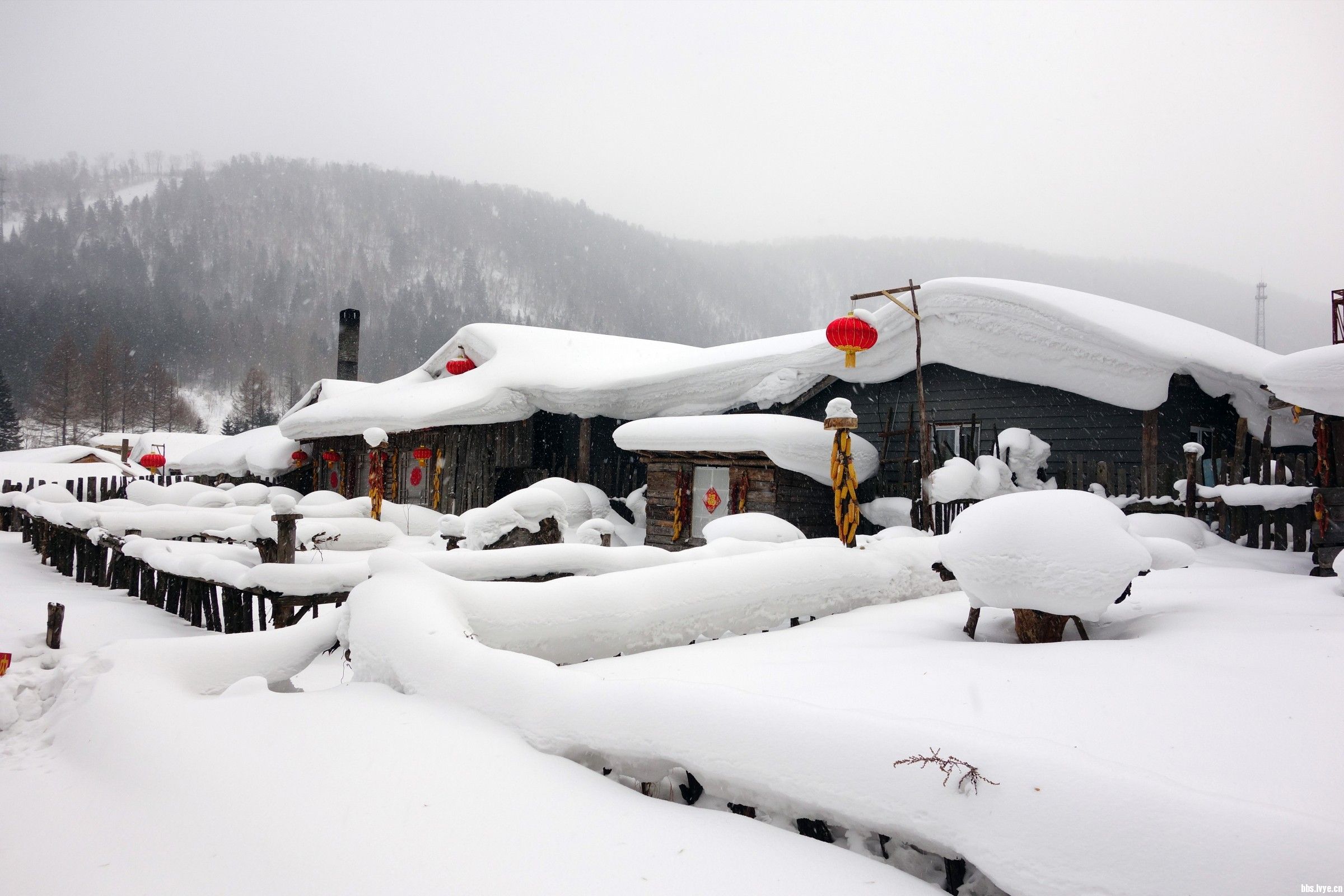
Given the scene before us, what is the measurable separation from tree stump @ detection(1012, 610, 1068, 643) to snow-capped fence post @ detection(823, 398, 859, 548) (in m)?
2.14

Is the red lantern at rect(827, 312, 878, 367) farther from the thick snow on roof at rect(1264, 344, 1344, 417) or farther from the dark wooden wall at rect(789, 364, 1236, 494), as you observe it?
the thick snow on roof at rect(1264, 344, 1344, 417)

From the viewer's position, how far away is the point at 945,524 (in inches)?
451

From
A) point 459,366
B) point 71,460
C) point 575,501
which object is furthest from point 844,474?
point 71,460

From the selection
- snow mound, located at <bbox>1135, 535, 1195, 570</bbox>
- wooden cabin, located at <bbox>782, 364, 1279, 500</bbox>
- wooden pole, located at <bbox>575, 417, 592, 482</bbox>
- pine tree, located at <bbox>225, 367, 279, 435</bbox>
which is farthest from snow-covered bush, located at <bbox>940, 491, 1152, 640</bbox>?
pine tree, located at <bbox>225, 367, 279, 435</bbox>

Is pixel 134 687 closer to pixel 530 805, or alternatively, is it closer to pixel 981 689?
pixel 530 805

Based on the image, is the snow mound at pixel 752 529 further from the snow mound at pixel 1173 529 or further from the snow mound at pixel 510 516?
the snow mound at pixel 1173 529

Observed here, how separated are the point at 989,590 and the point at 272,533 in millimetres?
9850

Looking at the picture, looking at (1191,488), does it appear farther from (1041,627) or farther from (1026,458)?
(1041,627)

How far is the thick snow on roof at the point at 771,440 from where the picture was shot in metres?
12.9

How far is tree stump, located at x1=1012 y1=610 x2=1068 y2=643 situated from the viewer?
5086 millimetres

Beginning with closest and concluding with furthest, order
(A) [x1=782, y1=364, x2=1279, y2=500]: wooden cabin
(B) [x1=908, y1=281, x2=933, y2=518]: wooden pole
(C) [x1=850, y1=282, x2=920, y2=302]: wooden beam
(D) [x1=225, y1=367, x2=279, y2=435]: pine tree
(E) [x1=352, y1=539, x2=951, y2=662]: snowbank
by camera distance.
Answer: (E) [x1=352, y1=539, x2=951, y2=662]: snowbank < (A) [x1=782, y1=364, x2=1279, y2=500]: wooden cabin < (B) [x1=908, y1=281, x2=933, y2=518]: wooden pole < (C) [x1=850, y1=282, x2=920, y2=302]: wooden beam < (D) [x1=225, y1=367, x2=279, y2=435]: pine tree

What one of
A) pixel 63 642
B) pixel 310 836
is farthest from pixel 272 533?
pixel 310 836

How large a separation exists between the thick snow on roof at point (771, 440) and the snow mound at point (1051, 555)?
767cm

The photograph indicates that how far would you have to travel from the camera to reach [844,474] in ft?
24.2
